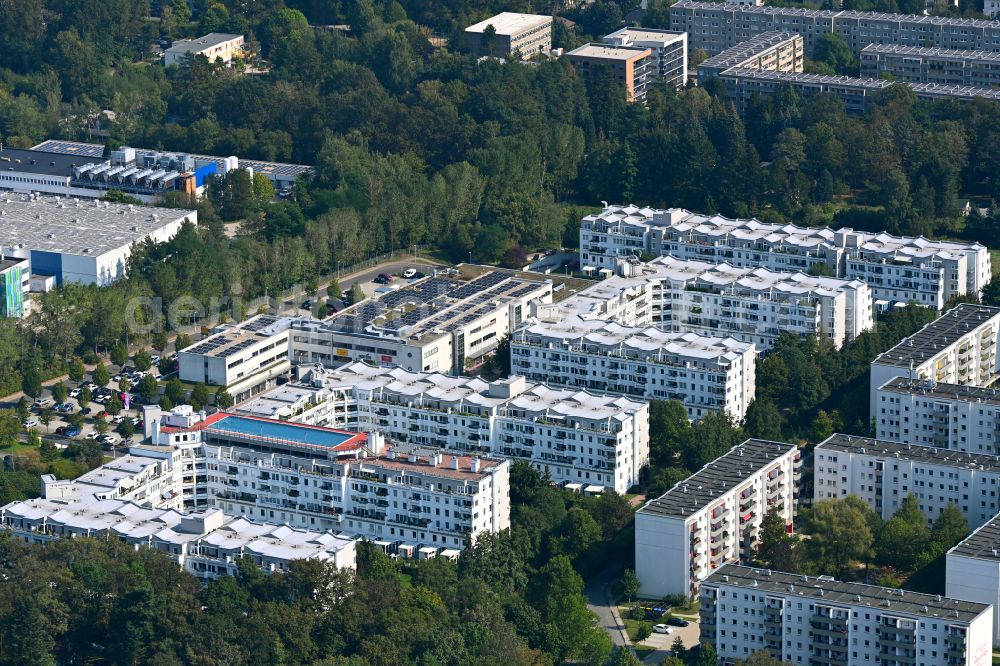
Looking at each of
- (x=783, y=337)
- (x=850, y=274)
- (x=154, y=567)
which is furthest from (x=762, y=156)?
(x=154, y=567)

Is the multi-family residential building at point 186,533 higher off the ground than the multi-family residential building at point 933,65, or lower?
lower

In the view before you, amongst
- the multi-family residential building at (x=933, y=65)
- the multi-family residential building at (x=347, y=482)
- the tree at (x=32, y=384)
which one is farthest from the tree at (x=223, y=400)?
the multi-family residential building at (x=933, y=65)

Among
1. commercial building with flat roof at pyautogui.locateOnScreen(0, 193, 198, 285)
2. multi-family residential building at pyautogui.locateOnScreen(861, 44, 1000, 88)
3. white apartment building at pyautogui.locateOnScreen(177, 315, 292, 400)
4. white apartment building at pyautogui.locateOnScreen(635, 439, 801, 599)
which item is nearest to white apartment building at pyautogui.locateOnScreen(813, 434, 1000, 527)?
white apartment building at pyautogui.locateOnScreen(635, 439, 801, 599)

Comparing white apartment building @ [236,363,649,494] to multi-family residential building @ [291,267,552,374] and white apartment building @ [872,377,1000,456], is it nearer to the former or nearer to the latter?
multi-family residential building @ [291,267,552,374]

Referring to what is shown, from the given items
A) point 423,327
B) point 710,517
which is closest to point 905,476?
point 710,517

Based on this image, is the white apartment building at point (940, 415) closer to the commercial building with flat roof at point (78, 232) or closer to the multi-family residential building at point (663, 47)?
the commercial building with flat roof at point (78, 232)

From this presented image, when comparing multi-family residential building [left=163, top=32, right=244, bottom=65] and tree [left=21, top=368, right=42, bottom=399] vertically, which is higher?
multi-family residential building [left=163, top=32, right=244, bottom=65]

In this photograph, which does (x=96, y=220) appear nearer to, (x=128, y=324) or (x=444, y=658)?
(x=128, y=324)
